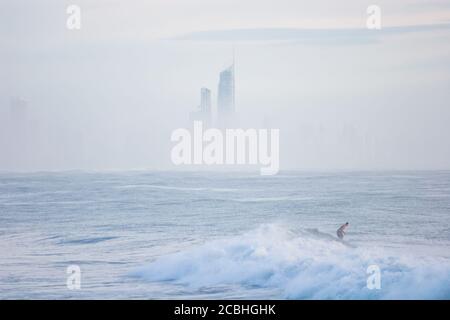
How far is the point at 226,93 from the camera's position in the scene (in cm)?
1203

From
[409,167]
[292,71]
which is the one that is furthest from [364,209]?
[292,71]

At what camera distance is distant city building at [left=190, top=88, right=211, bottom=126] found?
11.7 metres

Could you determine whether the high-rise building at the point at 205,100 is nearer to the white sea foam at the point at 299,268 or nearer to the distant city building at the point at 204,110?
the distant city building at the point at 204,110

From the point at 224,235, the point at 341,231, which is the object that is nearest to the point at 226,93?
the point at 224,235

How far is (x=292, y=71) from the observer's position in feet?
39.7

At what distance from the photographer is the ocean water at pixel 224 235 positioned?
1096 centimetres

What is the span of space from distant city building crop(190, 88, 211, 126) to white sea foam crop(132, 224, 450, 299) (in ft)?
4.35

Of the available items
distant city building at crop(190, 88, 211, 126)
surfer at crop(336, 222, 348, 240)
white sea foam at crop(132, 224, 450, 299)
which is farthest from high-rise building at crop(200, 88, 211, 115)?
surfer at crop(336, 222, 348, 240)

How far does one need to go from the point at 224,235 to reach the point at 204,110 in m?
1.45

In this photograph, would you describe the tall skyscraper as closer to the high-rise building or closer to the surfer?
the high-rise building

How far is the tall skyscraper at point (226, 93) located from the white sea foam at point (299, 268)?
1.34m

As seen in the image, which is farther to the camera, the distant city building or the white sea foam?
the distant city building
